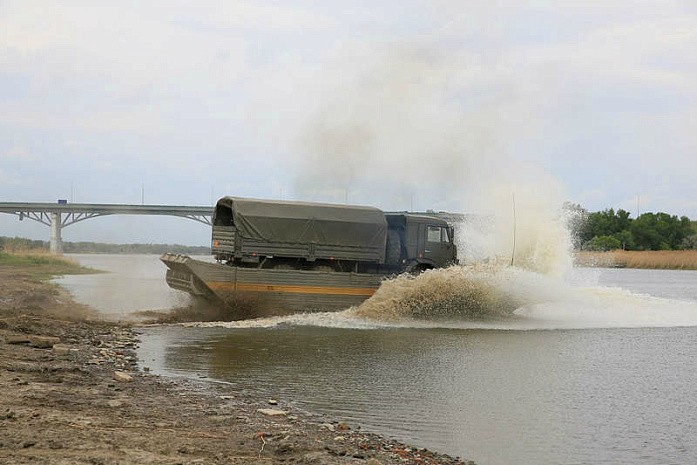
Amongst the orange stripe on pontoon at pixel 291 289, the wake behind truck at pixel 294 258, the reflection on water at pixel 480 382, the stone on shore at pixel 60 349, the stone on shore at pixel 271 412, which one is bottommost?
the reflection on water at pixel 480 382

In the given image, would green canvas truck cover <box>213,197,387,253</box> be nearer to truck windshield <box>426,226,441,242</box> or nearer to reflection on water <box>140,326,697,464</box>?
truck windshield <box>426,226,441,242</box>

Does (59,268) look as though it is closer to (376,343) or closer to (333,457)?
(376,343)

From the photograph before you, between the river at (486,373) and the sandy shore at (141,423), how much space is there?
34.5 inches

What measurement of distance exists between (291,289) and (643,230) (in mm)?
99093

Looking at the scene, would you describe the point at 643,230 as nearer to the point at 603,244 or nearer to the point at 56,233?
the point at 603,244

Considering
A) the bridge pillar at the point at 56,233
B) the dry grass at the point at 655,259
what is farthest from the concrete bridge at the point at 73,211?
the dry grass at the point at 655,259

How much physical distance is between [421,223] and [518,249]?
5281 mm

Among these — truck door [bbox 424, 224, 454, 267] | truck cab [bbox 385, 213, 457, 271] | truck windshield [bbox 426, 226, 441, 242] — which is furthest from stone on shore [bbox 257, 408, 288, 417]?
truck windshield [bbox 426, 226, 441, 242]

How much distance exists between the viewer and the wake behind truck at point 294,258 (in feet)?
69.5

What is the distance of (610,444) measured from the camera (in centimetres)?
952

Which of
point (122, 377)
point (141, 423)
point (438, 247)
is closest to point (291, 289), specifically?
point (438, 247)

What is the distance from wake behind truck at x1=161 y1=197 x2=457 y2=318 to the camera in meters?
21.2

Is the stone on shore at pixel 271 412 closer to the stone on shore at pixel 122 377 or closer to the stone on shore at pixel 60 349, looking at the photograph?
the stone on shore at pixel 122 377

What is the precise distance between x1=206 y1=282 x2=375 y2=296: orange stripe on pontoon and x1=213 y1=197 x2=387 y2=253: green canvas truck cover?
4.22 ft
